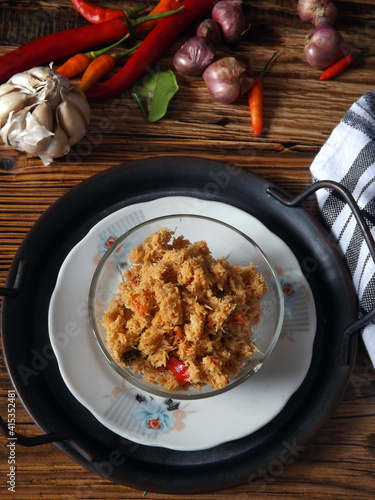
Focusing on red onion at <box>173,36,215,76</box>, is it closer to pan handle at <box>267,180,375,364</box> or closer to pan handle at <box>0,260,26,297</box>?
pan handle at <box>267,180,375,364</box>

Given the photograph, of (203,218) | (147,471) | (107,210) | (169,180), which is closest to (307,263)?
(203,218)

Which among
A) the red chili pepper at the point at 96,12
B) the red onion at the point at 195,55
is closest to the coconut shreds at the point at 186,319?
the red onion at the point at 195,55

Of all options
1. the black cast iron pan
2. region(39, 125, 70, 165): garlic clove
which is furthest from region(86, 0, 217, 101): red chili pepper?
the black cast iron pan

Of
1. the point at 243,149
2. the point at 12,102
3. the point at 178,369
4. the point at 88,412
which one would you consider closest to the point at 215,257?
the point at 178,369

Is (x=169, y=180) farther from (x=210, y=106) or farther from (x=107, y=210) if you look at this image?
(x=210, y=106)

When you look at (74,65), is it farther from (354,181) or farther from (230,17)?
(354,181)

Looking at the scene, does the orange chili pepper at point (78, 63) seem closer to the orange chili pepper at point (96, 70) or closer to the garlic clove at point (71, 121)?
the orange chili pepper at point (96, 70)
